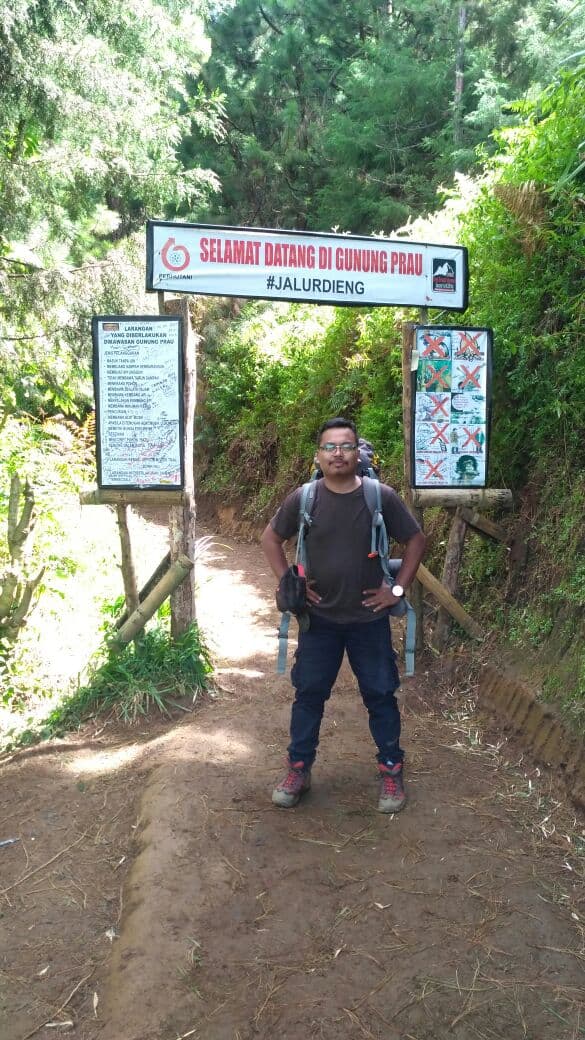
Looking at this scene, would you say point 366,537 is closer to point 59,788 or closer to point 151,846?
point 151,846

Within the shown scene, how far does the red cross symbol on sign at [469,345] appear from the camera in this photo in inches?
220

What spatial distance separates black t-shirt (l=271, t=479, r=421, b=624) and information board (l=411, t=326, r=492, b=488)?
190 centimetres

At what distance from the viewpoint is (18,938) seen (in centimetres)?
332

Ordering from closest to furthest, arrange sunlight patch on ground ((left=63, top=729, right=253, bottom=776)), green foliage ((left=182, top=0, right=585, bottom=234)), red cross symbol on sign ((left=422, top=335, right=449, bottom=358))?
sunlight patch on ground ((left=63, top=729, right=253, bottom=776))
red cross symbol on sign ((left=422, top=335, right=449, bottom=358))
green foliage ((left=182, top=0, right=585, bottom=234))

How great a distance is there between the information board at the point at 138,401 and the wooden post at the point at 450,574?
6.65 feet

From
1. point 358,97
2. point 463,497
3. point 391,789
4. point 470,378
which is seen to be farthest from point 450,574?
point 358,97

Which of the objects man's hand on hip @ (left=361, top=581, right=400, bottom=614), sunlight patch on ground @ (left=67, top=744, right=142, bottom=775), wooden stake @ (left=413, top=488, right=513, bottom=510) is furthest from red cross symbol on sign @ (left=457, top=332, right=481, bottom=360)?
sunlight patch on ground @ (left=67, top=744, right=142, bottom=775)

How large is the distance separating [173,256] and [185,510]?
5.50 feet

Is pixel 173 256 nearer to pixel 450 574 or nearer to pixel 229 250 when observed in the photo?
pixel 229 250

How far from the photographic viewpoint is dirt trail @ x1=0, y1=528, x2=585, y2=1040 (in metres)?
2.75

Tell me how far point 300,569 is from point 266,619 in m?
3.77

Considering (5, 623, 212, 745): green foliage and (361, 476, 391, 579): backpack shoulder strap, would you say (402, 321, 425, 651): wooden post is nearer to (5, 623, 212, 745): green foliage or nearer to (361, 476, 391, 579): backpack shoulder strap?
(5, 623, 212, 745): green foliage

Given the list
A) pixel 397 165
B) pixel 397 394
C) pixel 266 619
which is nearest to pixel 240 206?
pixel 397 165

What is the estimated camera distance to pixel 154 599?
5488 mm
